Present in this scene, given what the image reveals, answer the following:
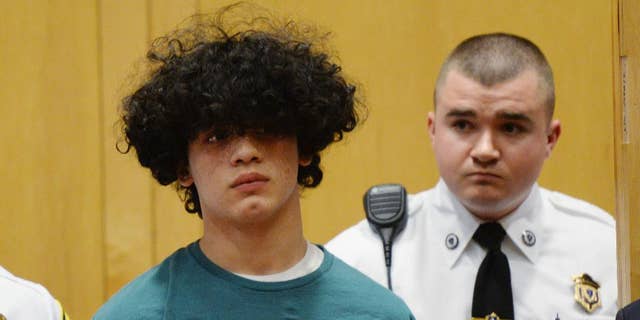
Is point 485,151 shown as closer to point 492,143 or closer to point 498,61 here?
point 492,143

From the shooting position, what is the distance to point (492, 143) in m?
2.27

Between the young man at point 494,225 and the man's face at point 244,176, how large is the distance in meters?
0.73

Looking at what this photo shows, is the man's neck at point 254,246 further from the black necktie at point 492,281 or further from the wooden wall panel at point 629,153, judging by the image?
the black necktie at point 492,281

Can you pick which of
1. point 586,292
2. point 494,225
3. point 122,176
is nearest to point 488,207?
point 494,225

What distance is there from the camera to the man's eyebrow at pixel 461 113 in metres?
2.30

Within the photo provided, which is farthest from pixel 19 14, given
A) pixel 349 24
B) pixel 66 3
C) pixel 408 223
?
pixel 408 223

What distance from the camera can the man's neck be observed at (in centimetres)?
162

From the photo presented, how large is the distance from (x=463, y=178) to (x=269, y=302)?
0.81 meters

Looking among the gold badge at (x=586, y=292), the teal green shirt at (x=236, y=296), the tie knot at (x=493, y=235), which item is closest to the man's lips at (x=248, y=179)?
the teal green shirt at (x=236, y=296)

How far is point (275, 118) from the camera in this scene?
63.6 inches

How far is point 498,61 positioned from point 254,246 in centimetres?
95

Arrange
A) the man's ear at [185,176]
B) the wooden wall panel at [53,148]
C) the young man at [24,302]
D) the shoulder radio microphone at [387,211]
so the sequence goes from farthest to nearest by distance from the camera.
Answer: the wooden wall panel at [53,148] < the shoulder radio microphone at [387,211] < the young man at [24,302] < the man's ear at [185,176]

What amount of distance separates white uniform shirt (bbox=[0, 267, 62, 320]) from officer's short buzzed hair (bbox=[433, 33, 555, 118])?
931mm

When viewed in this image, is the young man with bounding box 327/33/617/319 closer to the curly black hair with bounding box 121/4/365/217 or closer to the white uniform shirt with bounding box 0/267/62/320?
the curly black hair with bounding box 121/4/365/217
